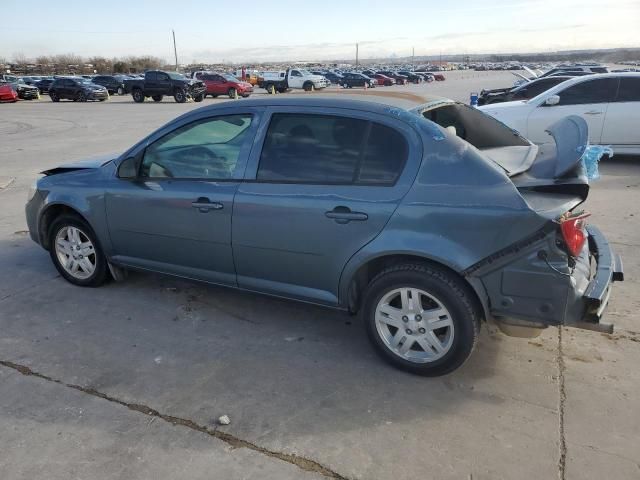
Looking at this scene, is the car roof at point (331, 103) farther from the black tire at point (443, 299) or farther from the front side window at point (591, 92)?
the front side window at point (591, 92)

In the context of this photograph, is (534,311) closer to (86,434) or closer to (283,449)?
(283,449)

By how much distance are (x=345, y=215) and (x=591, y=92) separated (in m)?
8.60

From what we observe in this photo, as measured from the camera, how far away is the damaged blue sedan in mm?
2928

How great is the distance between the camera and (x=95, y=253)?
4582 mm

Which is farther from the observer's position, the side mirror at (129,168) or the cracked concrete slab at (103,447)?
the side mirror at (129,168)

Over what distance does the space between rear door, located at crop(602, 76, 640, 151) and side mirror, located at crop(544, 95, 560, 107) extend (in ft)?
2.93

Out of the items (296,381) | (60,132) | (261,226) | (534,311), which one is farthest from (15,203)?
(60,132)

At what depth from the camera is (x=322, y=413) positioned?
2967 millimetres

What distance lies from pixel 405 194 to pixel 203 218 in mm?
1508

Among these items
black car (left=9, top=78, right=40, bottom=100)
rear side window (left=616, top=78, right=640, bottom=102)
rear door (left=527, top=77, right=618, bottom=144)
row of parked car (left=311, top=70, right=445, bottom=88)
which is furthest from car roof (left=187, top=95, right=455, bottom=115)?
row of parked car (left=311, top=70, right=445, bottom=88)

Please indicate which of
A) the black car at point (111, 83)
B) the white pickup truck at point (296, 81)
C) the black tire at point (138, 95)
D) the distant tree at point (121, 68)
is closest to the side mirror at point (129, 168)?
the black tire at point (138, 95)

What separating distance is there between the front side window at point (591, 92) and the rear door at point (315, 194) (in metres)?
8.21

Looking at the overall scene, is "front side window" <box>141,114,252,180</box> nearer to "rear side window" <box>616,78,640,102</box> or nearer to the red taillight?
the red taillight

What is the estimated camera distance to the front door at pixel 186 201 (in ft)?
12.3
